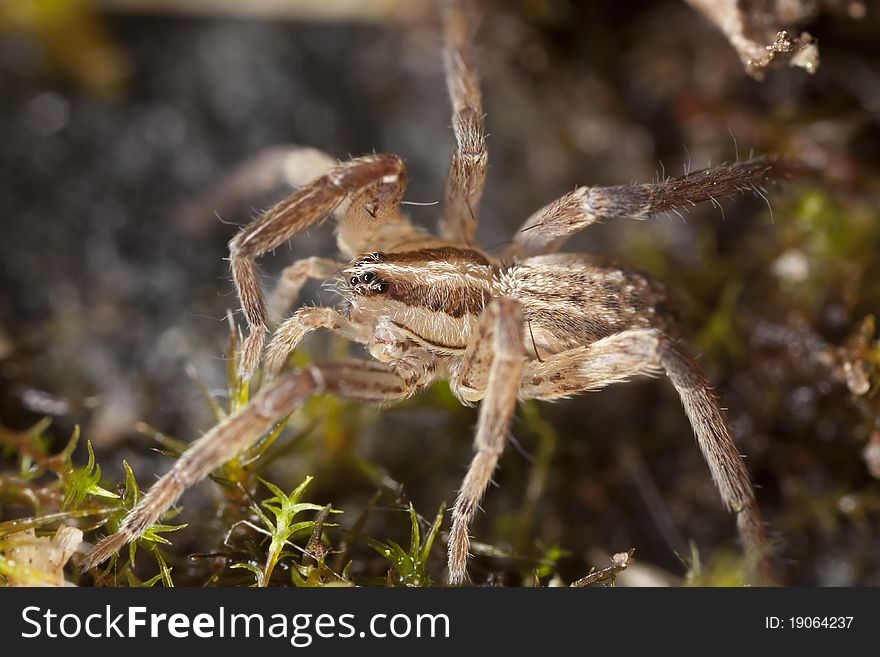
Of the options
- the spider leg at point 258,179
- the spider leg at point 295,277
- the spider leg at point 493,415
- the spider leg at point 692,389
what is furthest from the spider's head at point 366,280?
the spider leg at point 692,389

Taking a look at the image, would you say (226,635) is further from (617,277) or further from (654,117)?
(654,117)

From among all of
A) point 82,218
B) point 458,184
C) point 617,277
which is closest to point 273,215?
point 458,184

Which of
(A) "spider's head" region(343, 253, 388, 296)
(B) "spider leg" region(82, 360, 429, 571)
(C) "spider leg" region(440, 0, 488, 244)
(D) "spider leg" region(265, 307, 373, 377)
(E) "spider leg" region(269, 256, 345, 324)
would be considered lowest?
(B) "spider leg" region(82, 360, 429, 571)

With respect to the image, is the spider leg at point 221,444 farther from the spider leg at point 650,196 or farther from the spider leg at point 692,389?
the spider leg at point 650,196

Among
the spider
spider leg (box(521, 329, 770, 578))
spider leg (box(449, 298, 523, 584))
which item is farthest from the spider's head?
spider leg (box(521, 329, 770, 578))

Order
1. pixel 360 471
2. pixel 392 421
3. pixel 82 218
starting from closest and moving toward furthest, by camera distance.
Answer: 1. pixel 360 471
2. pixel 392 421
3. pixel 82 218

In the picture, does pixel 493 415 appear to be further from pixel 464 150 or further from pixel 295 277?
pixel 464 150

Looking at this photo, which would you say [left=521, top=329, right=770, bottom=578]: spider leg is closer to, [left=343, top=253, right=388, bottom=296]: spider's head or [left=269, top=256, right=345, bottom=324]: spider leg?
[left=343, top=253, right=388, bottom=296]: spider's head
